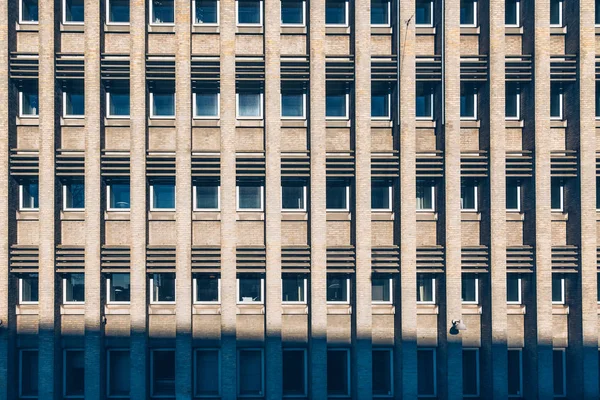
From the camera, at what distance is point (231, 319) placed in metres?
17.2

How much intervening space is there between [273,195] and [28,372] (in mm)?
12661

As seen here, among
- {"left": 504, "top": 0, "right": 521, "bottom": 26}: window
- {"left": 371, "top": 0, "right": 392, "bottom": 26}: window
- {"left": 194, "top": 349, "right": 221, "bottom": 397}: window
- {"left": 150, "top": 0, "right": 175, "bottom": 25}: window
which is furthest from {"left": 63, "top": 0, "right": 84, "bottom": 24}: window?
{"left": 504, "top": 0, "right": 521, "bottom": 26}: window

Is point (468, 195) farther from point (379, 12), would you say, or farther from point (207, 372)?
point (207, 372)

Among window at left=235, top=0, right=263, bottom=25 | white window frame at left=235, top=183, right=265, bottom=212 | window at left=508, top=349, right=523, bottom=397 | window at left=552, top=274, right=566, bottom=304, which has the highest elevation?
window at left=235, top=0, right=263, bottom=25

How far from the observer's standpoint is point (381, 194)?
18.3 m

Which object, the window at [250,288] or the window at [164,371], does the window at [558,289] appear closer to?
the window at [250,288]

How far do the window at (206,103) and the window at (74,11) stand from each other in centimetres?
599

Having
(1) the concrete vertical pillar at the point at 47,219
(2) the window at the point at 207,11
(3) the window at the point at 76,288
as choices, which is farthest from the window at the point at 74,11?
(3) the window at the point at 76,288

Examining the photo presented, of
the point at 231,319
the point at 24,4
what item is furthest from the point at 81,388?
the point at 24,4

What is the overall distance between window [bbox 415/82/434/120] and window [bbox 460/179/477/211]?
3269 mm

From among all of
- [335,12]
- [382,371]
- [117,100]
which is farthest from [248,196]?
[382,371]

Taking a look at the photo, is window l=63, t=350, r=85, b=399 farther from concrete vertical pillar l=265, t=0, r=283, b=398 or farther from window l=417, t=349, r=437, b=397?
window l=417, t=349, r=437, b=397

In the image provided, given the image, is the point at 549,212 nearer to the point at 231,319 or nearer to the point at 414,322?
the point at 414,322

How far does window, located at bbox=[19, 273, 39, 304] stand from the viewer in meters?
17.8
